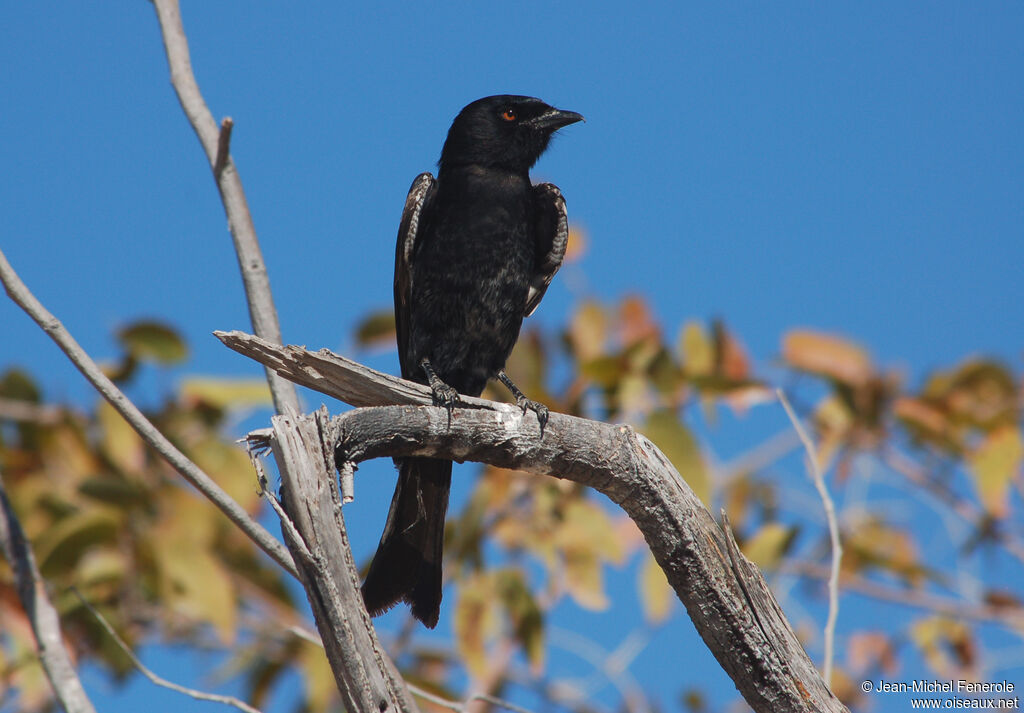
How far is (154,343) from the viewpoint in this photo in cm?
436

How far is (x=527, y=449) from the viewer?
8.46 ft

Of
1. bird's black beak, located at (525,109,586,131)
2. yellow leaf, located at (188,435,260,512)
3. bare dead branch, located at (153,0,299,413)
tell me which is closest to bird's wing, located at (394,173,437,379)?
bird's black beak, located at (525,109,586,131)

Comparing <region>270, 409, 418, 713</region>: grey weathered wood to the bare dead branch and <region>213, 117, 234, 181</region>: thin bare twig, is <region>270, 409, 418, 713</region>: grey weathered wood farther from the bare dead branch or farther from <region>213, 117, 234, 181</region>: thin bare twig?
<region>213, 117, 234, 181</region>: thin bare twig

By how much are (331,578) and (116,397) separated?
73 centimetres

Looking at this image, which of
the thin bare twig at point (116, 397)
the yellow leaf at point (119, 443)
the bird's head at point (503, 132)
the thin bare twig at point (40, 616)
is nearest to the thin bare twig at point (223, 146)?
the thin bare twig at point (116, 397)

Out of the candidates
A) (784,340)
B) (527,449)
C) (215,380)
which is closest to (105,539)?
(215,380)

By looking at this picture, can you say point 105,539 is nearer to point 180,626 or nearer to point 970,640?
point 180,626

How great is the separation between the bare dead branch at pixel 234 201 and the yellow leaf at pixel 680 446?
1.53m


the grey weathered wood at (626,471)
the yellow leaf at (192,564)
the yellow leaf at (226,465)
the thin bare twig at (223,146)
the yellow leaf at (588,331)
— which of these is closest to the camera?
the grey weathered wood at (626,471)

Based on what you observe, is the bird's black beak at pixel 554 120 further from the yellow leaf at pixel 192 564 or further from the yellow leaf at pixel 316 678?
the yellow leaf at pixel 316 678

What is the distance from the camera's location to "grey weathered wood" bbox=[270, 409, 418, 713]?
6.38 ft

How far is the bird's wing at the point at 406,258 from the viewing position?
4266mm

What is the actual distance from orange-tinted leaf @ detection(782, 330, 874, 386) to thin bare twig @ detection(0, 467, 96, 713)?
10.3 ft

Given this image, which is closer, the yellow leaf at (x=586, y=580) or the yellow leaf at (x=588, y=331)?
the yellow leaf at (x=586, y=580)
